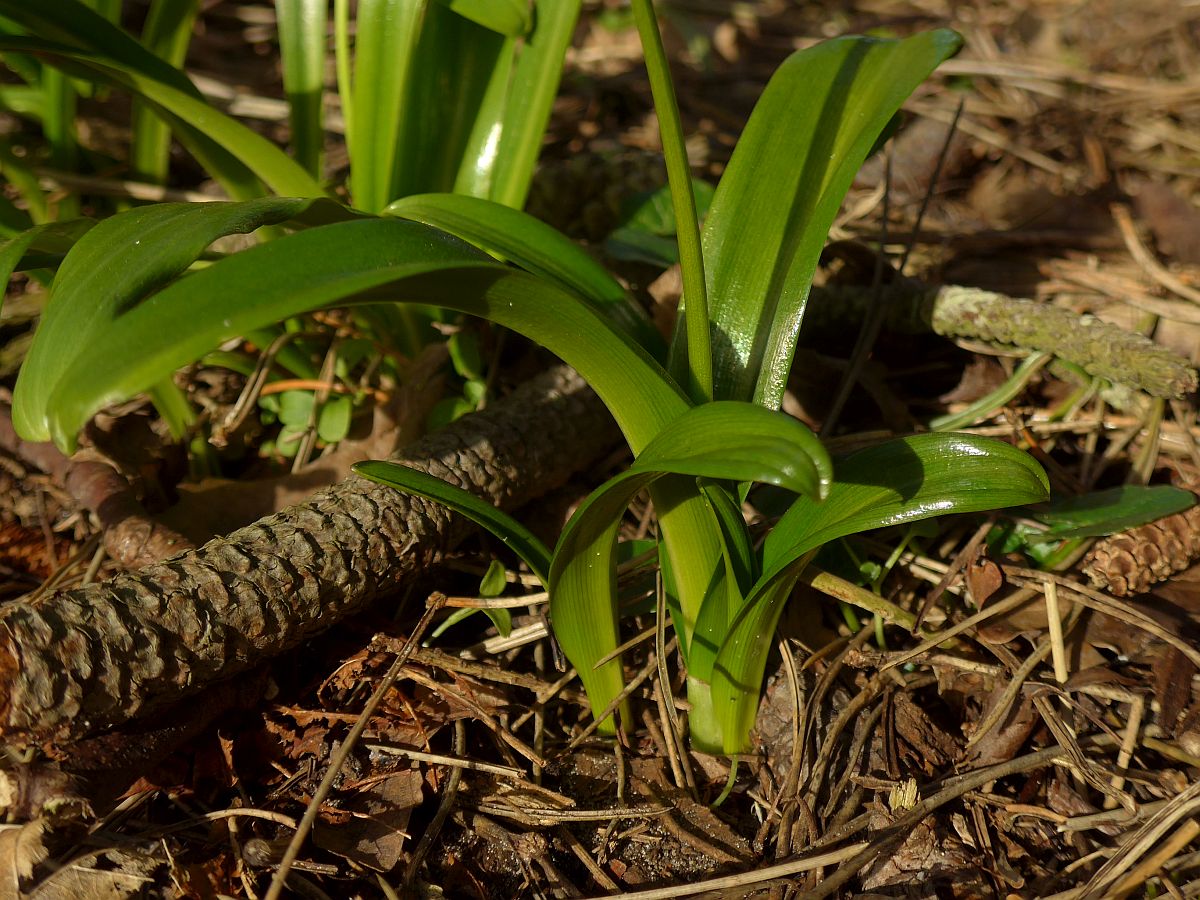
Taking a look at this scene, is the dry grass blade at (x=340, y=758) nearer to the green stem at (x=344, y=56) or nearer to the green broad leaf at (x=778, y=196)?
the green broad leaf at (x=778, y=196)

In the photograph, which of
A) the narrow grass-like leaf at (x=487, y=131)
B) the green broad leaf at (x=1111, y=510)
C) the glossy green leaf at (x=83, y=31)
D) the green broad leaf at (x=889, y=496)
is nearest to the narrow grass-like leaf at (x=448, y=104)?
the narrow grass-like leaf at (x=487, y=131)

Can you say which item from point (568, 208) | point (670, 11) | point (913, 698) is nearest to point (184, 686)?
point (913, 698)

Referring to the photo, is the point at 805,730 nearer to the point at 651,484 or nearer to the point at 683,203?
the point at 651,484

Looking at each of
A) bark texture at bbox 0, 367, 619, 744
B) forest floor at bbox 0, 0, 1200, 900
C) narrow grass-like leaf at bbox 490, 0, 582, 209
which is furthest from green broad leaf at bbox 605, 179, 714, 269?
bark texture at bbox 0, 367, 619, 744

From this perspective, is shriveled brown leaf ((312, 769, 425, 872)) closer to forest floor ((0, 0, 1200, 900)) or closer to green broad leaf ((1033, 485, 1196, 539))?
forest floor ((0, 0, 1200, 900))

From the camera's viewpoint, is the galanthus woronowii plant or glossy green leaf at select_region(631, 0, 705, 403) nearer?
the galanthus woronowii plant

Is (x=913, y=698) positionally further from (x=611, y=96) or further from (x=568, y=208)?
(x=611, y=96)
